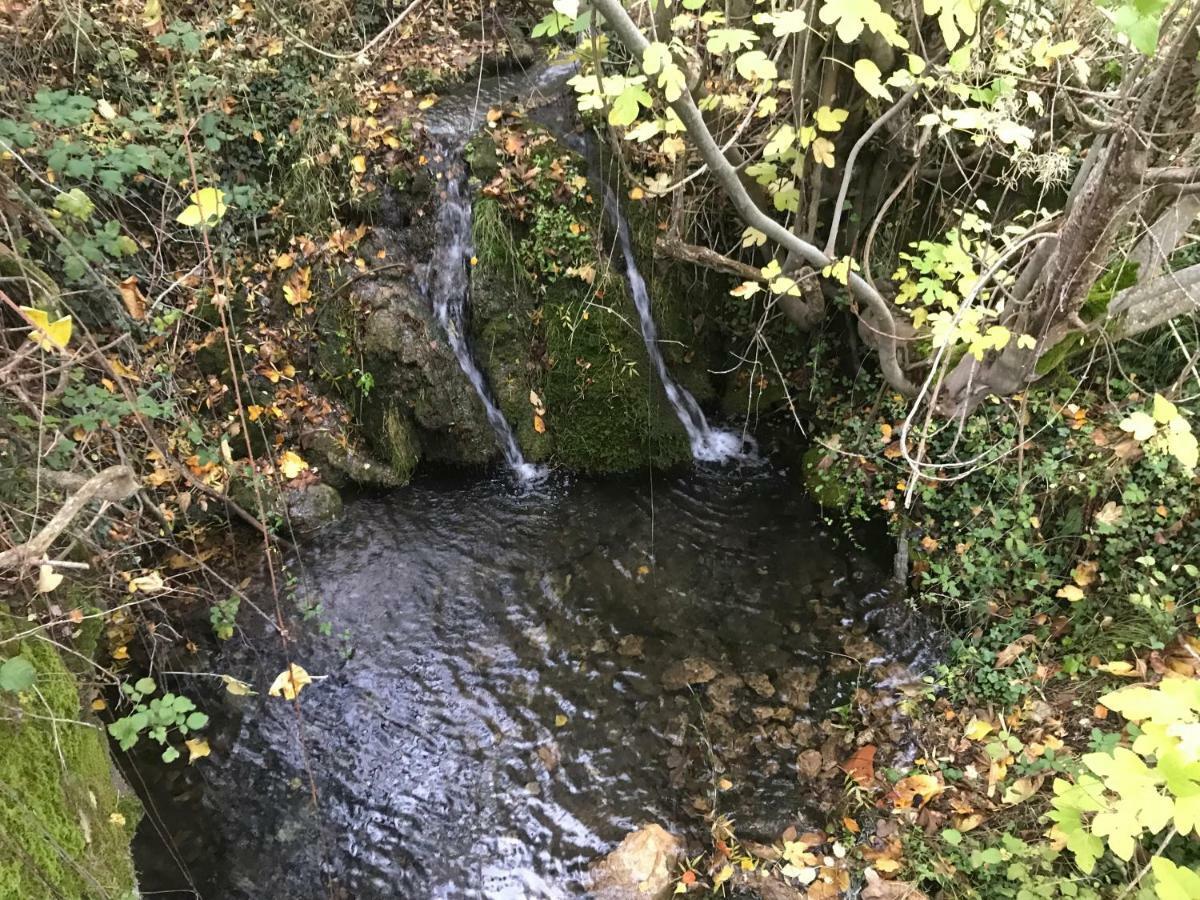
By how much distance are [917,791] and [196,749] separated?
150 inches

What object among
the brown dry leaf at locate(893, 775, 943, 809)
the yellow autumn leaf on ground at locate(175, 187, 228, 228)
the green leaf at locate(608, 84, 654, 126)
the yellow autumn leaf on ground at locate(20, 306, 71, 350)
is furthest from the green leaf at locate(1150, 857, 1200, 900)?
the yellow autumn leaf on ground at locate(175, 187, 228, 228)

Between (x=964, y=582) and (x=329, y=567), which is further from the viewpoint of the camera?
(x=329, y=567)

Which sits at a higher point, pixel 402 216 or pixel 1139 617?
pixel 402 216

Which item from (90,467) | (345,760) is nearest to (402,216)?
(90,467)

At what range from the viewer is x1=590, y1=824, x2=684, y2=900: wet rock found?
3012 mm

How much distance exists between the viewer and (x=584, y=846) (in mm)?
3252

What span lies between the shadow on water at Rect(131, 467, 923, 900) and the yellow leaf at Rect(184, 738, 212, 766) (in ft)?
0.19

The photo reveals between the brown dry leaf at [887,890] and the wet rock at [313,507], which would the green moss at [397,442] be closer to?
the wet rock at [313,507]

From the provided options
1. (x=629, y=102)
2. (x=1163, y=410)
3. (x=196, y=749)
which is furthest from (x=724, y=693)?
(x=629, y=102)

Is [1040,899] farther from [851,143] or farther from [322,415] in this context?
[322,415]

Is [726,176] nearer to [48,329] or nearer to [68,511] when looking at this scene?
[48,329]

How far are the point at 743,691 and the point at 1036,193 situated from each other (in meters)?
3.88

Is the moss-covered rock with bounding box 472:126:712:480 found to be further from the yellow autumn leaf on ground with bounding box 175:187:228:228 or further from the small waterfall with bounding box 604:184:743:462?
the yellow autumn leaf on ground with bounding box 175:187:228:228

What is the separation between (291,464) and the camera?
5266mm
